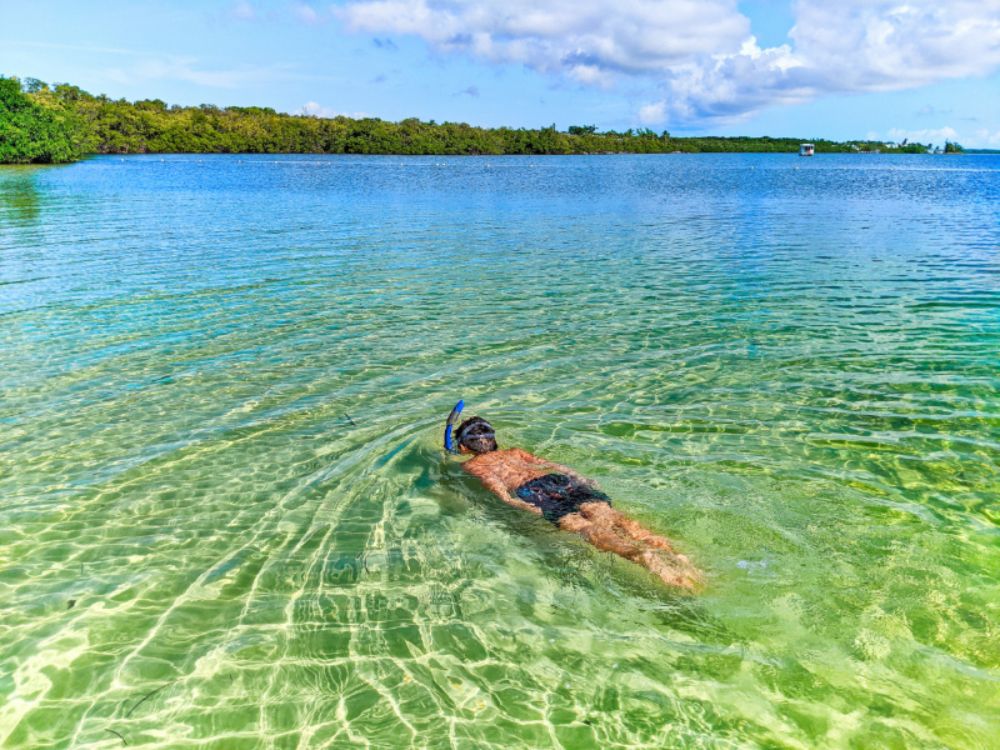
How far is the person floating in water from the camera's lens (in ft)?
21.1

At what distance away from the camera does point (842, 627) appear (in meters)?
5.68

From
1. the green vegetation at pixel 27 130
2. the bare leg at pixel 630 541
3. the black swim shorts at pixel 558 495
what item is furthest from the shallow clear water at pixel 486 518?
the green vegetation at pixel 27 130

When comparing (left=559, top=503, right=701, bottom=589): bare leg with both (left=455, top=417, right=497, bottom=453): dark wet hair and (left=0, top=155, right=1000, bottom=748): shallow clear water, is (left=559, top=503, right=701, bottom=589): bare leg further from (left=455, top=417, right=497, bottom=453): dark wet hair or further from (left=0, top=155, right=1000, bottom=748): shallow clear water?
(left=455, top=417, right=497, bottom=453): dark wet hair

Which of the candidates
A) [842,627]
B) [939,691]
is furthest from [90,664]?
[939,691]

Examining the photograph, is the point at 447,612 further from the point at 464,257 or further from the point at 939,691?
the point at 464,257

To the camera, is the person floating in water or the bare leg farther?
the person floating in water

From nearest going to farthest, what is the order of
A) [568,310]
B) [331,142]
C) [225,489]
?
[225,489], [568,310], [331,142]

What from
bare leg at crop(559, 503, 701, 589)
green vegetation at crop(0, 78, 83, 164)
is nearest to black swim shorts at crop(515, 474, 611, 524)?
bare leg at crop(559, 503, 701, 589)

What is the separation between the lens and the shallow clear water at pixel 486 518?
5.00 meters

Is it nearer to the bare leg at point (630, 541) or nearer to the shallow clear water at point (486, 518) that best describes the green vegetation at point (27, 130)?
the shallow clear water at point (486, 518)

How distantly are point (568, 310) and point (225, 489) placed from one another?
10175 mm

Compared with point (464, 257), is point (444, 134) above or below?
above

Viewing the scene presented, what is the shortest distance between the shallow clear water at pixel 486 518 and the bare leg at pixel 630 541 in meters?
0.17

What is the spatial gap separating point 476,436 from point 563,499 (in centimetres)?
163
